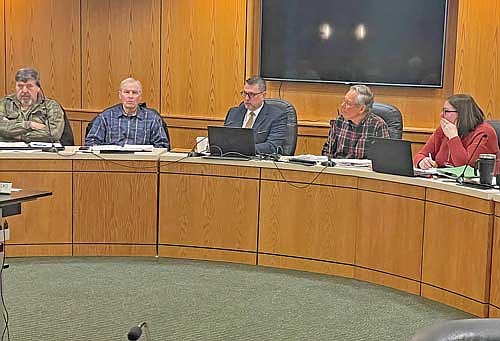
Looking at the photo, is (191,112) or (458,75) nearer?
(458,75)

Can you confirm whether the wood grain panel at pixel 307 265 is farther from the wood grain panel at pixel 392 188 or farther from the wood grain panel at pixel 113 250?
the wood grain panel at pixel 113 250

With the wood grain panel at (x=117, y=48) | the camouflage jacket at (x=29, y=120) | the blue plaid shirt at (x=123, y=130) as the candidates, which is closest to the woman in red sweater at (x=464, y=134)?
the blue plaid shirt at (x=123, y=130)

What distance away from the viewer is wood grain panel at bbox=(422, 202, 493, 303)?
4180 mm

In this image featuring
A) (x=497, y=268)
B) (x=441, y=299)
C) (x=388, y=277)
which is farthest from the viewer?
(x=388, y=277)

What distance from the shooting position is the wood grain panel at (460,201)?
4152 mm

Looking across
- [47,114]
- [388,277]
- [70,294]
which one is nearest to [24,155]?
[47,114]

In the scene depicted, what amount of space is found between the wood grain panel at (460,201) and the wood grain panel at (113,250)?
1893 mm

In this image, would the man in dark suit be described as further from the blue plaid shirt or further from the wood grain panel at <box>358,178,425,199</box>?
the wood grain panel at <box>358,178,425,199</box>

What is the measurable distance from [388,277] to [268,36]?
3.01 metres

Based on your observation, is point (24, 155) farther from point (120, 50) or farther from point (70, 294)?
point (120, 50)

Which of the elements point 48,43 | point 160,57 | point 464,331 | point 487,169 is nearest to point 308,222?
point 487,169

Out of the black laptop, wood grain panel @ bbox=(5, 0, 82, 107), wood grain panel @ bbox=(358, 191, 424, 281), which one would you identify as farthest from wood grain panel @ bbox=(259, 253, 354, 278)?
wood grain panel @ bbox=(5, 0, 82, 107)

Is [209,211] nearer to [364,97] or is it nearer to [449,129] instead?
[364,97]

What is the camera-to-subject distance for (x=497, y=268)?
4.12 meters
